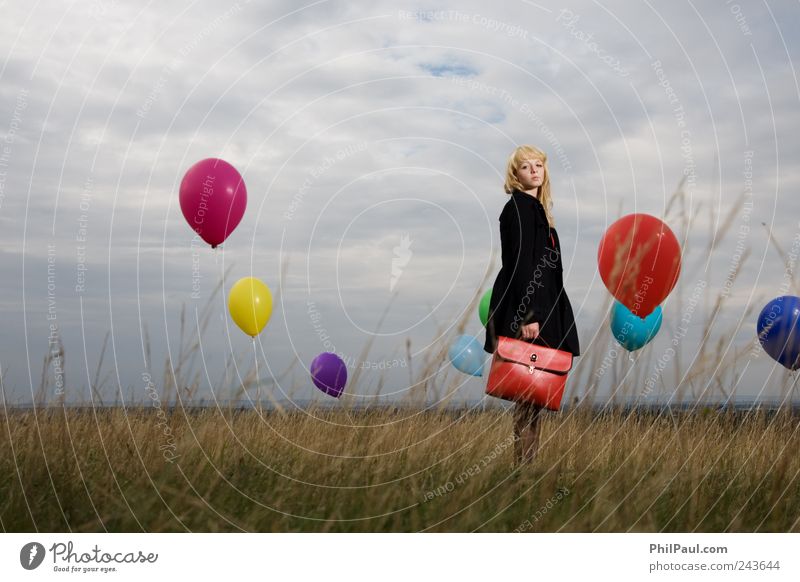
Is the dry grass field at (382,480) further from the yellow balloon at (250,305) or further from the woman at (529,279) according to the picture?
the yellow balloon at (250,305)

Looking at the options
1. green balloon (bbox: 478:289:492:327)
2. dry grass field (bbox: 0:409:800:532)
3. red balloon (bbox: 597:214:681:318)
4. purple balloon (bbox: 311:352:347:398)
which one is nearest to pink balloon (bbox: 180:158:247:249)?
dry grass field (bbox: 0:409:800:532)

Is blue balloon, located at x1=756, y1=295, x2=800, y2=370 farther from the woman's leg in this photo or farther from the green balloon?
the woman's leg

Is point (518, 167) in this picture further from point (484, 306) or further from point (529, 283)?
point (484, 306)

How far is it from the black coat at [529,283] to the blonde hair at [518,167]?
81 mm

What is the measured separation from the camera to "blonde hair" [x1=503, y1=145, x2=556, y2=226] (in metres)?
5.56

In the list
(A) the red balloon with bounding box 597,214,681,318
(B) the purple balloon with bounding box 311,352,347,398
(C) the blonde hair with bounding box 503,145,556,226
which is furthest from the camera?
(B) the purple balloon with bounding box 311,352,347,398

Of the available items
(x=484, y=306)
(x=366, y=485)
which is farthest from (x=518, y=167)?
(x=484, y=306)

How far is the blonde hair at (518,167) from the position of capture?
18.2ft

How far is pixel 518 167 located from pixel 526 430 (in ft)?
6.77

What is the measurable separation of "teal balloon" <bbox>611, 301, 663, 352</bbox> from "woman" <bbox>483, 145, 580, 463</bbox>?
13.3 feet

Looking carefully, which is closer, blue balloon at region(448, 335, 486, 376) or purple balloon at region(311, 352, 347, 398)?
blue balloon at region(448, 335, 486, 376)
